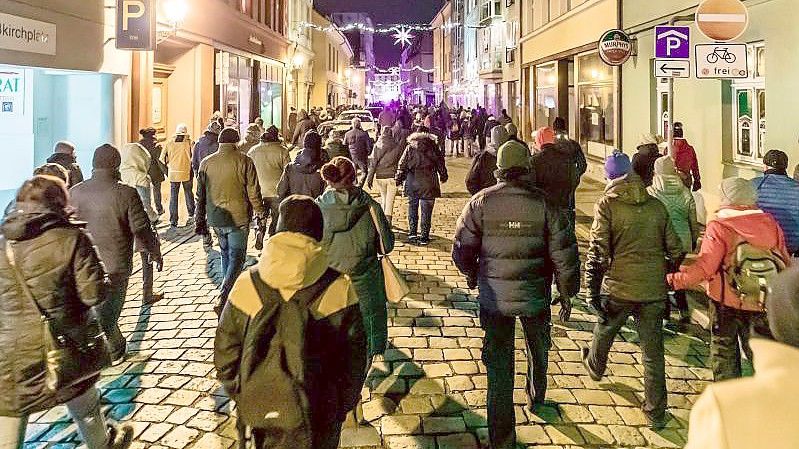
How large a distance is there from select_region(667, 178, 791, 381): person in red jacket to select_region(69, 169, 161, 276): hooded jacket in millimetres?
4538

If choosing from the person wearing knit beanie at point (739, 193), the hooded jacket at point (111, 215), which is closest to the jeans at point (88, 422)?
the hooded jacket at point (111, 215)

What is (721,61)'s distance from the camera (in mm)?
7609

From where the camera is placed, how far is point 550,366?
5.94m

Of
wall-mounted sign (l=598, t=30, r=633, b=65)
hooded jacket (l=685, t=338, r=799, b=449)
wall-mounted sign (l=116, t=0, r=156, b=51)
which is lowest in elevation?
hooded jacket (l=685, t=338, r=799, b=449)

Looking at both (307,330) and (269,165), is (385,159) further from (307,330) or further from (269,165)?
(307,330)

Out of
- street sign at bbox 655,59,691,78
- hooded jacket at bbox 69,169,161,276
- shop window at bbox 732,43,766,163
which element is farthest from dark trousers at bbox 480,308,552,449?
shop window at bbox 732,43,766,163

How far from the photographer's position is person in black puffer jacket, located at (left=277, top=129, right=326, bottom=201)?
804 centimetres

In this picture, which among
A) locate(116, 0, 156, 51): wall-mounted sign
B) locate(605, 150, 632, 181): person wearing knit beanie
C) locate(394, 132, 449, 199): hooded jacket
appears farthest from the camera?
locate(116, 0, 156, 51): wall-mounted sign

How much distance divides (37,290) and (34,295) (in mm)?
29

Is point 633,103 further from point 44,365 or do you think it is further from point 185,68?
point 44,365

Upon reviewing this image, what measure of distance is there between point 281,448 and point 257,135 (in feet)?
35.8

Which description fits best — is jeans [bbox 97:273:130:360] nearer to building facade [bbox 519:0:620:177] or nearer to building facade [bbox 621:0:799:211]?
building facade [bbox 621:0:799:211]

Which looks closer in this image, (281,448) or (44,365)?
(281,448)

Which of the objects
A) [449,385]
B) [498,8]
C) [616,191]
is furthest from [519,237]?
[498,8]
